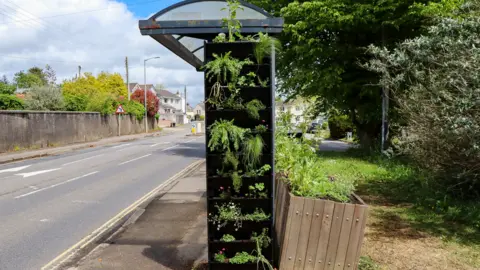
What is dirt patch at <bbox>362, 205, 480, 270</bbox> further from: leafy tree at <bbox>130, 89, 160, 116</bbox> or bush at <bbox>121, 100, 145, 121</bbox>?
leafy tree at <bbox>130, 89, 160, 116</bbox>

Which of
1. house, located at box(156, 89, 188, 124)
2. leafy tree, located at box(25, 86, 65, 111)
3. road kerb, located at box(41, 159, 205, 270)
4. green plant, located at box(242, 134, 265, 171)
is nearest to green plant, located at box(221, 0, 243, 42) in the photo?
green plant, located at box(242, 134, 265, 171)

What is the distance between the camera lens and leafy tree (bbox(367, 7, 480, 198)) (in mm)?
5562

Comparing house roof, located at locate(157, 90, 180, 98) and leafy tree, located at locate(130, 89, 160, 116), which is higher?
house roof, located at locate(157, 90, 180, 98)

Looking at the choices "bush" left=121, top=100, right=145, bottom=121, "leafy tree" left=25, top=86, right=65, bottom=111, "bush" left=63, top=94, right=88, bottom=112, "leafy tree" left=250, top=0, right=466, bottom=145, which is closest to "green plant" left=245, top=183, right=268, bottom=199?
"leafy tree" left=250, top=0, right=466, bottom=145

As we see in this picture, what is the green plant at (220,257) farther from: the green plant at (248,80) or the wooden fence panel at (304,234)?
the green plant at (248,80)

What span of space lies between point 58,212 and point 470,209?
7832 mm

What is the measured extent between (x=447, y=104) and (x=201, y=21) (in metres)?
4.25

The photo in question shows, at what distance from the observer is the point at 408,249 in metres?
5.20

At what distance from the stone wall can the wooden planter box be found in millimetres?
20705

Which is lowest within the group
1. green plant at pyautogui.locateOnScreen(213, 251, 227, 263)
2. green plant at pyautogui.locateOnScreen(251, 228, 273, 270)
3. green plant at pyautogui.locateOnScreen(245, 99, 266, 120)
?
green plant at pyautogui.locateOnScreen(213, 251, 227, 263)

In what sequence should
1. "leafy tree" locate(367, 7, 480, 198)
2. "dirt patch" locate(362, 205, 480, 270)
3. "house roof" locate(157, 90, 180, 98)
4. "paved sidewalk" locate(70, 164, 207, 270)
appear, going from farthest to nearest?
1. "house roof" locate(157, 90, 180, 98)
2. "leafy tree" locate(367, 7, 480, 198)
3. "paved sidewalk" locate(70, 164, 207, 270)
4. "dirt patch" locate(362, 205, 480, 270)

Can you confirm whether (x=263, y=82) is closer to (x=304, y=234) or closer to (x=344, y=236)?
(x=304, y=234)

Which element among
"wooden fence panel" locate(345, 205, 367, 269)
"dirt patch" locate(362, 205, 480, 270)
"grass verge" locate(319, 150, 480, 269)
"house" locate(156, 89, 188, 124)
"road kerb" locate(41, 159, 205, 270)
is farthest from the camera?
"house" locate(156, 89, 188, 124)

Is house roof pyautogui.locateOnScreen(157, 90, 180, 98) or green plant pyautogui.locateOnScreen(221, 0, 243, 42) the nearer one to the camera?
green plant pyautogui.locateOnScreen(221, 0, 243, 42)
